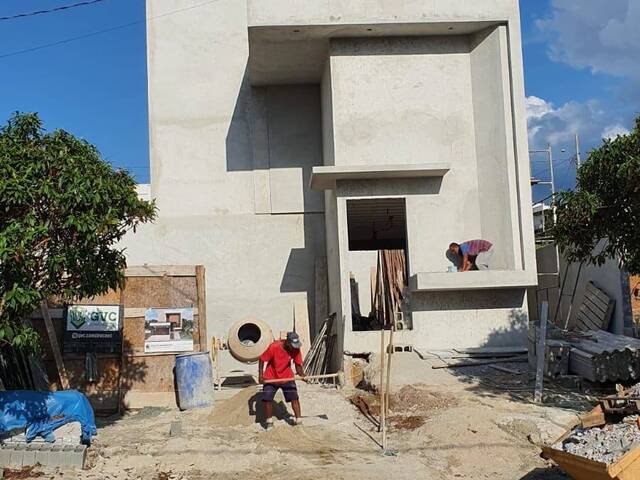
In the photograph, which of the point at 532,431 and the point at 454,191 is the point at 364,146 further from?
the point at 532,431

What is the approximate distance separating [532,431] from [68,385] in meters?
7.68

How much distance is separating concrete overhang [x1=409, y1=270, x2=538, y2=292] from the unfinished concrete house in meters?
0.03

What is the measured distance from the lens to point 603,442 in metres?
6.18

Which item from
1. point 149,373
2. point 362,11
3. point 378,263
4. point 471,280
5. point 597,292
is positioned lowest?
point 149,373

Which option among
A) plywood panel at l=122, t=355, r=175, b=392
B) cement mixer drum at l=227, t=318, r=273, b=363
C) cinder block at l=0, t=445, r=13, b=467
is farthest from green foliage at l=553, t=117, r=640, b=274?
cinder block at l=0, t=445, r=13, b=467

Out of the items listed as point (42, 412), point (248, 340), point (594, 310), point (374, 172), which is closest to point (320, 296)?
point (248, 340)

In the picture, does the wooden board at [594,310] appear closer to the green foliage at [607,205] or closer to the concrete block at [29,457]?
the green foliage at [607,205]

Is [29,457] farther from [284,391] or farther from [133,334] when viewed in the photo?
[133,334]

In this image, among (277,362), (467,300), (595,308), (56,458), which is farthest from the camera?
(595,308)

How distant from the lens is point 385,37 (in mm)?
15367

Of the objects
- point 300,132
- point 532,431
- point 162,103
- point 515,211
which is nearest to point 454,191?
point 515,211

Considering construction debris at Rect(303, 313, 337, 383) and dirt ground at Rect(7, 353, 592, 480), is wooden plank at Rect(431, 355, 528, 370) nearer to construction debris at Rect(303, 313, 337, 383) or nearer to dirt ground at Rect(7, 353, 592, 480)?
dirt ground at Rect(7, 353, 592, 480)

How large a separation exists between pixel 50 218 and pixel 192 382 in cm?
455

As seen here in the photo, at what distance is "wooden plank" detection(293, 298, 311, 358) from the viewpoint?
16969 mm
